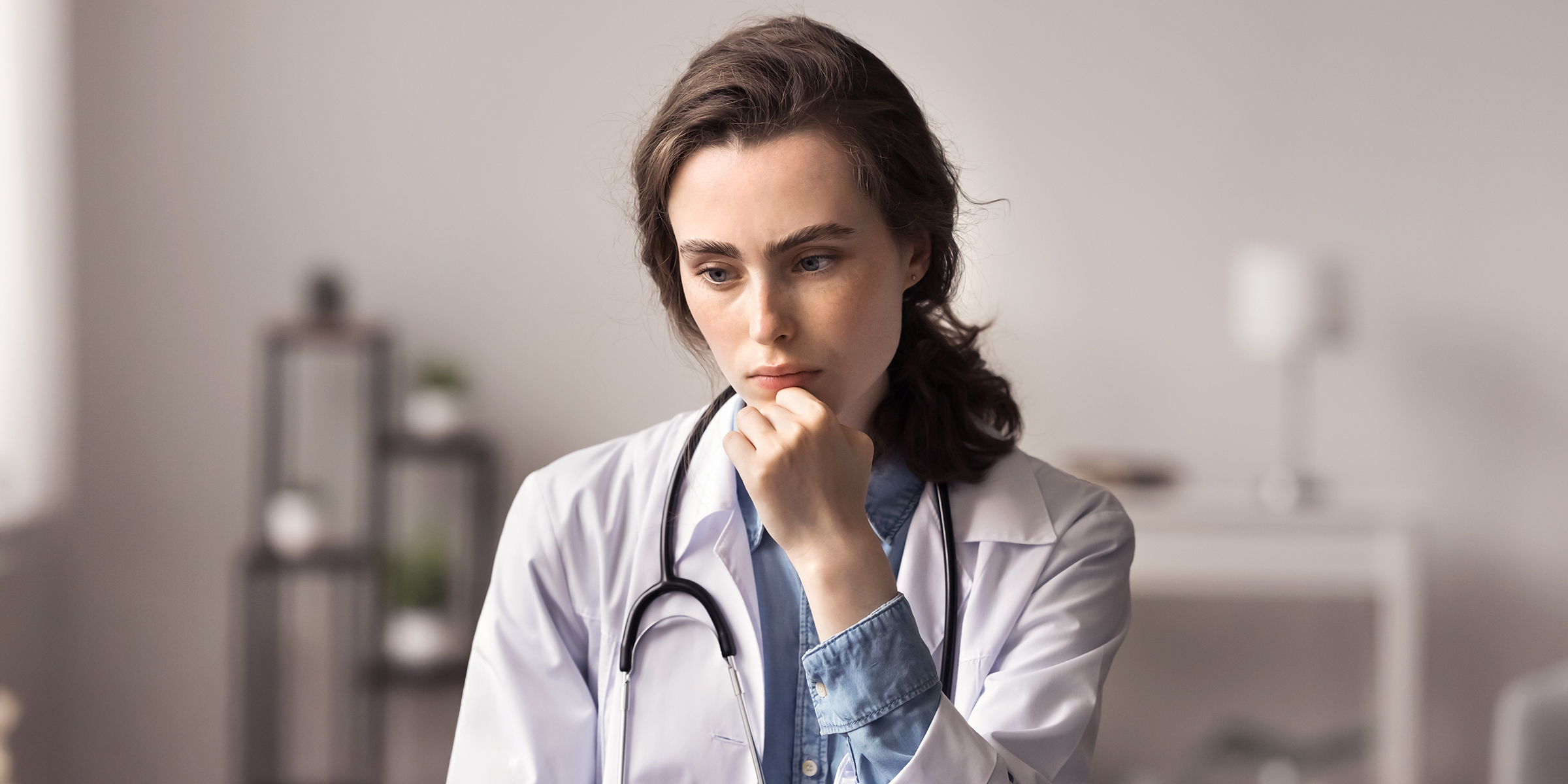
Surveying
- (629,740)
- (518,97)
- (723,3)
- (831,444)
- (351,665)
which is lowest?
(351,665)

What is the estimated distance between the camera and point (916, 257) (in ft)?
3.27

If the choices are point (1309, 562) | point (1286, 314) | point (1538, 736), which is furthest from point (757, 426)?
point (1286, 314)

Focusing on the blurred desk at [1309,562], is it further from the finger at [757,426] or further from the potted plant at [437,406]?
the finger at [757,426]

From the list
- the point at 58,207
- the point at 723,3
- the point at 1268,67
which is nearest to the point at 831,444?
the point at 723,3

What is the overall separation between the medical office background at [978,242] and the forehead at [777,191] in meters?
2.11

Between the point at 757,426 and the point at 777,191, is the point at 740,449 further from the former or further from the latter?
the point at 777,191

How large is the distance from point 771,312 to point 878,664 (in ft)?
0.88

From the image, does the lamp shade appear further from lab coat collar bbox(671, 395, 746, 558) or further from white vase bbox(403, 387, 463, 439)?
lab coat collar bbox(671, 395, 746, 558)

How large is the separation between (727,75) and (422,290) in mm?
2338

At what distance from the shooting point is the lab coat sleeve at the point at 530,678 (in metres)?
0.94

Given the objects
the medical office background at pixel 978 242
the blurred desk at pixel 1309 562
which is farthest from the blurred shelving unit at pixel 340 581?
the blurred desk at pixel 1309 562

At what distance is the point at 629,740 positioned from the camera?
3.10 feet

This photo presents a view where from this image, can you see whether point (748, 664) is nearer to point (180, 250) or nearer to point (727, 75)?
point (727, 75)

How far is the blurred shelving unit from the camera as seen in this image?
112 inches
